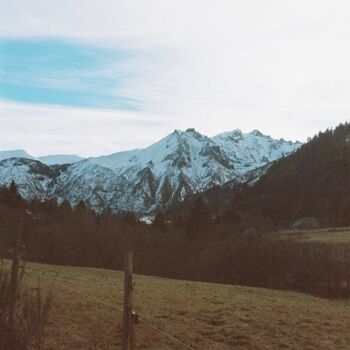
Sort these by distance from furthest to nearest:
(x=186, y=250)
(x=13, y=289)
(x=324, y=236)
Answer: (x=324, y=236) → (x=186, y=250) → (x=13, y=289)

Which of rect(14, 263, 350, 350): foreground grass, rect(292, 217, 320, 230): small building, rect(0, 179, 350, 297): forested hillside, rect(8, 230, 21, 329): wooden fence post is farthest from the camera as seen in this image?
rect(292, 217, 320, 230): small building

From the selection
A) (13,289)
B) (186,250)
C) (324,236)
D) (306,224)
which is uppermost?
(306,224)

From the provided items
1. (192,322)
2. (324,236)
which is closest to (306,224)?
(324,236)

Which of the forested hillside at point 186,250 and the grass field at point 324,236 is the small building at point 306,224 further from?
the forested hillside at point 186,250

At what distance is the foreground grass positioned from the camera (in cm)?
2153

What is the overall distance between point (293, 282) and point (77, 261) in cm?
3776

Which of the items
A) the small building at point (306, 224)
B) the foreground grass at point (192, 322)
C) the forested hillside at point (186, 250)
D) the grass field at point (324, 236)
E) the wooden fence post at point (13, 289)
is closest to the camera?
the wooden fence post at point (13, 289)

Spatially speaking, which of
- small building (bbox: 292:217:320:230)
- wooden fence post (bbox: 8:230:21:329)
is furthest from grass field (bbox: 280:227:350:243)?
wooden fence post (bbox: 8:230:21:329)

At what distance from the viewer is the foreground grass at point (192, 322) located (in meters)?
21.5

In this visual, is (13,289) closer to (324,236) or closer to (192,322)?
(192,322)

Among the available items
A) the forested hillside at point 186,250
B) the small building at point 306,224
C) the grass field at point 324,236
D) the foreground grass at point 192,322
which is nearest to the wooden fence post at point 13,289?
the foreground grass at point 192,322

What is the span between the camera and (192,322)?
83.1 ft

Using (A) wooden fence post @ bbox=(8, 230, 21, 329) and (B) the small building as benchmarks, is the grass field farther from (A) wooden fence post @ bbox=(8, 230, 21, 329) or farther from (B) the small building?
(A) wooden fence post @ bbox=(8, 230, 21, 329)

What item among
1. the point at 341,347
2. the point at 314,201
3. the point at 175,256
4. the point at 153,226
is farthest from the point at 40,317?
the point at 314,201
